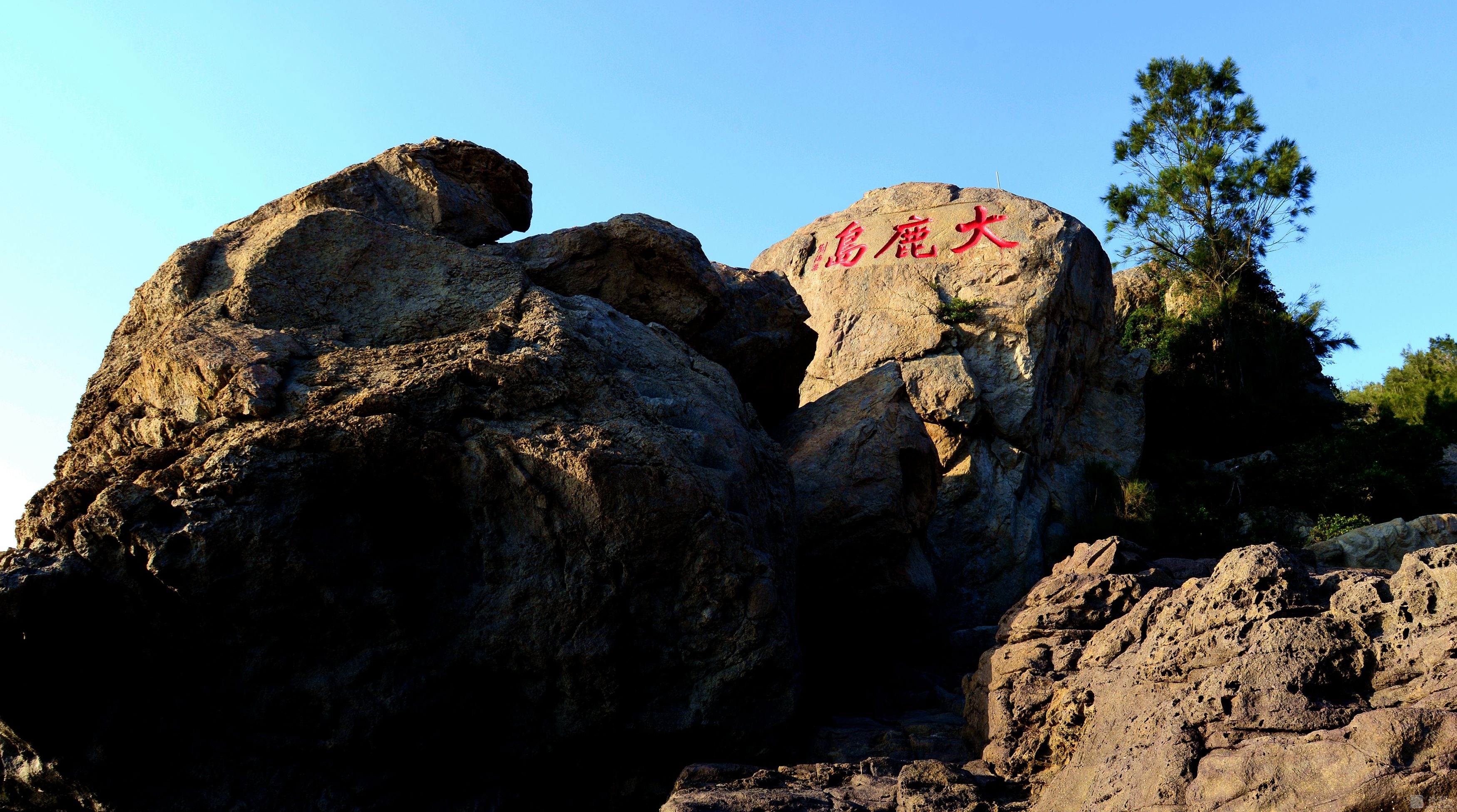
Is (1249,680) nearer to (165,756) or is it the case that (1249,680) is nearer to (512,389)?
(512,389)

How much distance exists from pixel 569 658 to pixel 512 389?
1575 mm

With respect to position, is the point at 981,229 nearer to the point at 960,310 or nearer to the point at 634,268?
the point at 960,310

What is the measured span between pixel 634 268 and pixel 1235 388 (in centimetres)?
1362

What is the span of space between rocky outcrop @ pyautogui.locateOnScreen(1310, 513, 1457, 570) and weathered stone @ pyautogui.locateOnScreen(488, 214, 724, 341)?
793 cm

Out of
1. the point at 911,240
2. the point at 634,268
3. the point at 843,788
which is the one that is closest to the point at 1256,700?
the point at 843,788

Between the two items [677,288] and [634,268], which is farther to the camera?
[677,288]

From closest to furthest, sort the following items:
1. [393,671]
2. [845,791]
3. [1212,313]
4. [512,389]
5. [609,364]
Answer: [845,791]
[393,671]
[512,389]
[609,364]
[1212,313]

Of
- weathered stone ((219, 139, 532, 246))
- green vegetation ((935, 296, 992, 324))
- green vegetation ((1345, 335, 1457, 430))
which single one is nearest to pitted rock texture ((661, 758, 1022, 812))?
weathered stone ((219, 139, 532, 246))

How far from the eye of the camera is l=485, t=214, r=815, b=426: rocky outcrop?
8.64 meters

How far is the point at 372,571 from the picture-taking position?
583 centimetres

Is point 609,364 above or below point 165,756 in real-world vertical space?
above

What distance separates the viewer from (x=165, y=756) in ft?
17.7

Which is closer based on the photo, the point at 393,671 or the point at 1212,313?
the point at 393,671

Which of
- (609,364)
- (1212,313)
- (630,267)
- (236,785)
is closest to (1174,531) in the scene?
(1212,313)
